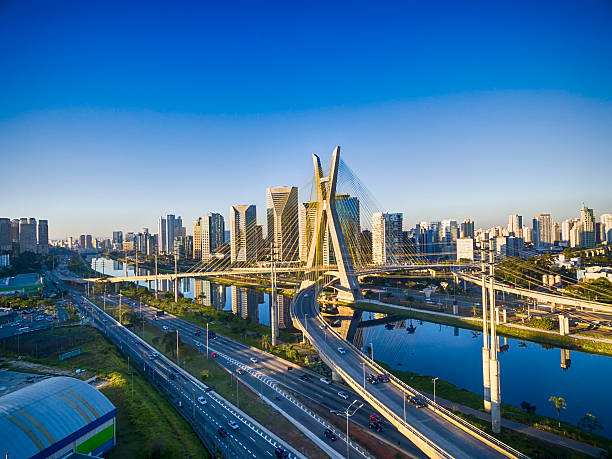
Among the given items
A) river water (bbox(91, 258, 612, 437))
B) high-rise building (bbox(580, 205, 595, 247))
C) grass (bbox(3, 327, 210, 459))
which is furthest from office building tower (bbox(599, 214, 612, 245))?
grass (bbox(3, 327, 210, 459))

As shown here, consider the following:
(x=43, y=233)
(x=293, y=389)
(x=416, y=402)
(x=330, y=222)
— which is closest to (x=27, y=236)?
(x=43, y=233)

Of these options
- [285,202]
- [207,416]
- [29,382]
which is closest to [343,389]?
[207,416]

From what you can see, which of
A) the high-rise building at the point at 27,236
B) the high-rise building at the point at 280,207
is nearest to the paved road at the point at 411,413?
the high-rise building at the point at 280,207

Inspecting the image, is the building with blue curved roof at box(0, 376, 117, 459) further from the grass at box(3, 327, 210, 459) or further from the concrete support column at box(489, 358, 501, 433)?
the concrete support column at box(489, 358, 501, 433)

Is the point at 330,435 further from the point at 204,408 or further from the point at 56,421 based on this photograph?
the point at 56,421

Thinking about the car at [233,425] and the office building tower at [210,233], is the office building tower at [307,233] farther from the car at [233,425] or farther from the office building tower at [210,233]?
the office building tower at [210,233]

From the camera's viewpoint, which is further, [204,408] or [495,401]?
[204,408]

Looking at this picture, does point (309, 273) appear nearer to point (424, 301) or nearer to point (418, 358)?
point (424, 301)
